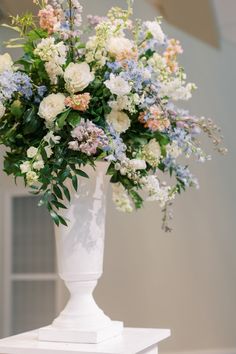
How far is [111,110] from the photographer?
5.95ft

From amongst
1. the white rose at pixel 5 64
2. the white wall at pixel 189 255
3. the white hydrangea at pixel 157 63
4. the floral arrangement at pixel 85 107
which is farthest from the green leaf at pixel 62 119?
the white wall at pixel 189 255

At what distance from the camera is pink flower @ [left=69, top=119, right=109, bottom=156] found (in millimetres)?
1703

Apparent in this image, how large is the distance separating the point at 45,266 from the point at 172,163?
2.60m

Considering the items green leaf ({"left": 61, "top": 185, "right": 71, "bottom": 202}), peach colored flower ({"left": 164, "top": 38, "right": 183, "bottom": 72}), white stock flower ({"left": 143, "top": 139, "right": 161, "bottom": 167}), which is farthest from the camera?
peach colored flower ({"left": 164, "top": 38, "right": 183, "bottom": 72})

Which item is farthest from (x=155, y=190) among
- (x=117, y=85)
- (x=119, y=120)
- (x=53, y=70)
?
(x=53, y=70)

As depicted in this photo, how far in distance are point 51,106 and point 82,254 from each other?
436 mm

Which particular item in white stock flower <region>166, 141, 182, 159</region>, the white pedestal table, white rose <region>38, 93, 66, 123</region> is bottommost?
the white pedestal table

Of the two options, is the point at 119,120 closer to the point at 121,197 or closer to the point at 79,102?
the point at 79,102

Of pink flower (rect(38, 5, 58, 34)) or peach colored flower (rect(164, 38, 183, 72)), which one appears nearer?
pink flower (rect(38, 5, 58, 34))

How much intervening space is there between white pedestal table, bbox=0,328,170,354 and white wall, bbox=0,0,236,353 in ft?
7.39

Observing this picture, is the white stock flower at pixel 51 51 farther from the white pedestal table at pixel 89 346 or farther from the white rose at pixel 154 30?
the white pedestal table at pixel 89 346

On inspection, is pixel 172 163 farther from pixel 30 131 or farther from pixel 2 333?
pixel 2 333

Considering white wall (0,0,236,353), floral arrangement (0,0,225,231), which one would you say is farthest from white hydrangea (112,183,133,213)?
white wall (0,0,236,353)

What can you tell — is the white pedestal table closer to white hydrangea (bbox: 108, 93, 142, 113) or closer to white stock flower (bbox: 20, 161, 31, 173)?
white stock flower (bbox: 20, 161, 31, 173)
